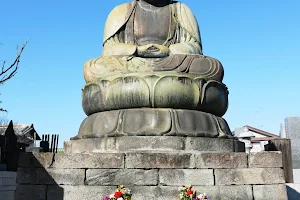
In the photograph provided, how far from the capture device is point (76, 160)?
4.93 m

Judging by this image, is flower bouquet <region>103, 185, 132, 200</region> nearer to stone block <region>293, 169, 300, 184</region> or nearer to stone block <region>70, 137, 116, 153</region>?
stone block <region>70, 137, 116, 153</region>

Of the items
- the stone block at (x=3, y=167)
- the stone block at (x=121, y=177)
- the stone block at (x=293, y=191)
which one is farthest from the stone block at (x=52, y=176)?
the stone block at (x=293, y=191)

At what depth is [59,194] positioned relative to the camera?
491 cm

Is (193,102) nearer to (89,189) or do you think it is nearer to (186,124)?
(186,124)

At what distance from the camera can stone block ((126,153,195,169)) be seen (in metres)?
4.85

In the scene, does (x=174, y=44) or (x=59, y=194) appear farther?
(x=174, y=44)

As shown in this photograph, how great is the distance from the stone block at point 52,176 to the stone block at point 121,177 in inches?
5.4

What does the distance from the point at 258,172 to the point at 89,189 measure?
2.38 m

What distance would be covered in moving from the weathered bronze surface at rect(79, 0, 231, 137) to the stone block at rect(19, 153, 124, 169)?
3.00ft

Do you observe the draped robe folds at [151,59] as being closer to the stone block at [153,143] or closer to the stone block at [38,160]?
the stone block at [153,143]

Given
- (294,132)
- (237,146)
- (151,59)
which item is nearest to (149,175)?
(237,146)

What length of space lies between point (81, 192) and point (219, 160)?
1.95m

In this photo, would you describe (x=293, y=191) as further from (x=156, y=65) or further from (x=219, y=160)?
(x=156, y=65)

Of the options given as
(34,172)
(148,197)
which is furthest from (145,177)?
(34,172)
